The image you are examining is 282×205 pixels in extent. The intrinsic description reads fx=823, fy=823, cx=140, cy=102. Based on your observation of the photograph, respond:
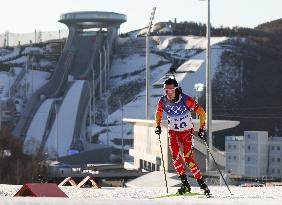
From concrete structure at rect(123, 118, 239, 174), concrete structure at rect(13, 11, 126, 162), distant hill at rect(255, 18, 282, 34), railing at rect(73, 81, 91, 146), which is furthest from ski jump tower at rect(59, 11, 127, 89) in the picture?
concrete structure at rect(123, 118, 239, 174)

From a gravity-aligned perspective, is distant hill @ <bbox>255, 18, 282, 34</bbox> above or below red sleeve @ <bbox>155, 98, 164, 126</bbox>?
above

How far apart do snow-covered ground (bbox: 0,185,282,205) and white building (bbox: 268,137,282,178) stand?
6616cm

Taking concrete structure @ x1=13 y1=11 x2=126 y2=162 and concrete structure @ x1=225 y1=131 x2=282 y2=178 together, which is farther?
concrete structure @ x1=13 y1=11 x2=126 y2=162

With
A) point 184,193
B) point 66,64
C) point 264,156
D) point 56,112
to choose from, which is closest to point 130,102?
point 66,64

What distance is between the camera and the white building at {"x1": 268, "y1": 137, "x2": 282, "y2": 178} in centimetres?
8069

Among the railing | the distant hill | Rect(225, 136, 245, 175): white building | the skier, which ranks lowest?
Rect(225, 136, 245, 175): white building

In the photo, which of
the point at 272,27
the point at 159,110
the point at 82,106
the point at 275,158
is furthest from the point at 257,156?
the point at 272,27

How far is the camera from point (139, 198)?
12469 mm

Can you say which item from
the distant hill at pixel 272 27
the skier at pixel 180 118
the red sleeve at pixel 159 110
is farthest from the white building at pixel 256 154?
the distant hill at pixel 272 27

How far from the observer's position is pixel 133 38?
14338 centimetres

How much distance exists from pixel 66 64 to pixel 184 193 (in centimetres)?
11072

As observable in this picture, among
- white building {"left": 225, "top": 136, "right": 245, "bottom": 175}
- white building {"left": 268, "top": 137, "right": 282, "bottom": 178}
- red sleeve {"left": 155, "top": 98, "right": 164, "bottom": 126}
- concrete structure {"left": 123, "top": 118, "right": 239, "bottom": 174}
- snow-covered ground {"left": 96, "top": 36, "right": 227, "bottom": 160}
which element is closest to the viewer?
red sleeve {"left": 155, "top": 98, "right": 164, "bottom": 126}

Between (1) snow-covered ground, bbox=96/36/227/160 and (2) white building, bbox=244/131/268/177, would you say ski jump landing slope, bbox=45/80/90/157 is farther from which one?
(2) white building, bbox=244/131/268/177

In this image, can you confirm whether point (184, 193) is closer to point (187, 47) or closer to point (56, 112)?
point (56, 112)
